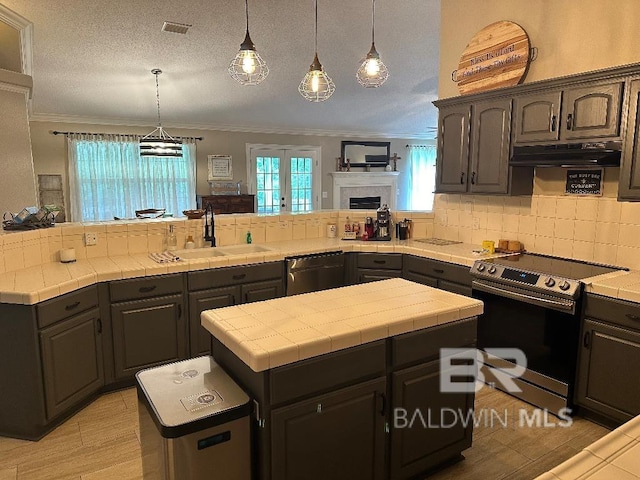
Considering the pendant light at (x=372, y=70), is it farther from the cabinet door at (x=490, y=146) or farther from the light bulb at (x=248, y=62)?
the cabinet door at (x=490, y=146)

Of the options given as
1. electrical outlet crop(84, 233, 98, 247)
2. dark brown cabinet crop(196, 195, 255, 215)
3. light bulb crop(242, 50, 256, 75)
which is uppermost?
light bulb crop(242, 50, 256, 75)

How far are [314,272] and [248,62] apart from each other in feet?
6.17

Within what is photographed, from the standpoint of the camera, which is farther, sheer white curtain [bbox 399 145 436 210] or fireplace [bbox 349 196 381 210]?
sheer white curtain [bbox 399 145 436 210]

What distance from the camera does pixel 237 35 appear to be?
5.09 meters

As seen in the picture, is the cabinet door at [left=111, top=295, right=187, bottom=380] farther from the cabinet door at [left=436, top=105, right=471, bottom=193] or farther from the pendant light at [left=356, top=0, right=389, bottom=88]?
the cabinet door at [left=436, top=105, right=471, bottom=193]

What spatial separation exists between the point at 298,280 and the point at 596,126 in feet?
7.86

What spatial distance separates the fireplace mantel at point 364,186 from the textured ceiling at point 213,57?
5.21 ft

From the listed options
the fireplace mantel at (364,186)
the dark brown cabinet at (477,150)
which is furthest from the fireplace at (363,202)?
the dark brown cabinet at (477,150)

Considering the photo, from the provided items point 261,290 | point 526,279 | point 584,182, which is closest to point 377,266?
point 261,290

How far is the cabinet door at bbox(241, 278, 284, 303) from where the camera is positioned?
3.49 metres

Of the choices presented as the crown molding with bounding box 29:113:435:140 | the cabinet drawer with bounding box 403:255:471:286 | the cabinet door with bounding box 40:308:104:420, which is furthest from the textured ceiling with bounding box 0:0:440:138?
the cabinet door with bounding box 40:308:104:420

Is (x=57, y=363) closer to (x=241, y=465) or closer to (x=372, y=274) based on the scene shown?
(x=241, y=465)

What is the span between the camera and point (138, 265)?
124 inches

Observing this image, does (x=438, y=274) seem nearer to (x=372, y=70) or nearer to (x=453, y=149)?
(x=453, y=149)
